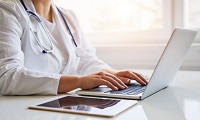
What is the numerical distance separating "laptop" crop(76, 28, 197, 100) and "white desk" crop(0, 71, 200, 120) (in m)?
0.03

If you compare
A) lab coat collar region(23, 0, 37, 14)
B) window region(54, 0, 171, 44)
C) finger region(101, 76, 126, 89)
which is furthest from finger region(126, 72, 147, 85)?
window region(54, 0, 171, 44)

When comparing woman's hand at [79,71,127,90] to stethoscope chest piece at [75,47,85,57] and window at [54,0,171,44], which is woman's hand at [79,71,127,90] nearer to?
stethoscope chest piece at [75,47,85,57]

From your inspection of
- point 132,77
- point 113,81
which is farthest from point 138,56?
point 113,81

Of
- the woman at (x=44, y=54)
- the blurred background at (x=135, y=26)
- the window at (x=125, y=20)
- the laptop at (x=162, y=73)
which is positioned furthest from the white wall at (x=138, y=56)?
the laptop at (x=162, y=73)

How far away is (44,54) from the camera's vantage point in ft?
3.48

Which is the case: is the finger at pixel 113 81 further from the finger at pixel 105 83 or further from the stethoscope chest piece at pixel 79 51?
the stethoscope chest piece at pixel 79 51

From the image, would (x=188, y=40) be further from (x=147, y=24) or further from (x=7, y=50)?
(x=147, y=24)

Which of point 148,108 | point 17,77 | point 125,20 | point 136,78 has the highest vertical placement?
point 125,20

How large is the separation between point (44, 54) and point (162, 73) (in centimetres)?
44

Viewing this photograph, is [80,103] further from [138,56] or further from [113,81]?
[138,56]

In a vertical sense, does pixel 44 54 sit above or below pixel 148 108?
above

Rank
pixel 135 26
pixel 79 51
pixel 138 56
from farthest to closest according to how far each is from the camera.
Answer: pixel 135 26 → pixel 138 56 → pixel 79 51

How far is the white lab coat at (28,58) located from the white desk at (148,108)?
0.04 meters

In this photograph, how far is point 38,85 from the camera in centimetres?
86
